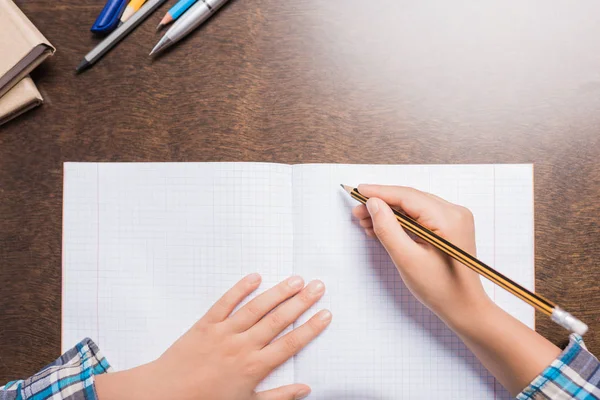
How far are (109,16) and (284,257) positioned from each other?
40 cm

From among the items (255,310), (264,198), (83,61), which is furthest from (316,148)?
(83,61)

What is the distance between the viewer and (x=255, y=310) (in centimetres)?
61

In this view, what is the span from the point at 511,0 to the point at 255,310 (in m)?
0.53

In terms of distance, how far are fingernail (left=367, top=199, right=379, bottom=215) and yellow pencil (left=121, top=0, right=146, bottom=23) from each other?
40 cm

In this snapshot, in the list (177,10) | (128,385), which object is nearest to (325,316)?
(128,385)

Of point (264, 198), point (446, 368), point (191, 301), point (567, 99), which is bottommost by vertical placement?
point (446, 368)

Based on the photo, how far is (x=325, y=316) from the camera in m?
0.61

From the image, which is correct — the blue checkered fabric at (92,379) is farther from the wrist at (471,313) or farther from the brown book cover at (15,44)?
the brown book cover at (15,44)

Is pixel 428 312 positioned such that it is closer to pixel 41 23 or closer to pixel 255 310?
pixel 255 310

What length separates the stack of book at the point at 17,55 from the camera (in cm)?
59

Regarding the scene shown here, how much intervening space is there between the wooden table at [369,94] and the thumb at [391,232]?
8 centimetres

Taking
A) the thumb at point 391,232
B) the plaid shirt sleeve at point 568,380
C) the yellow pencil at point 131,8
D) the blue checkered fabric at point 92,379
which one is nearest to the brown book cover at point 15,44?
the yellow pencil at point 131,8

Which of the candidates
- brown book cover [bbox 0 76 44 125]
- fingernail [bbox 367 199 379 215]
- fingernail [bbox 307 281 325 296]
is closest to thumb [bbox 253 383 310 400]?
fingernail [bbox 307 281 325 296]

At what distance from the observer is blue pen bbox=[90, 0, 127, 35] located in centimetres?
61
